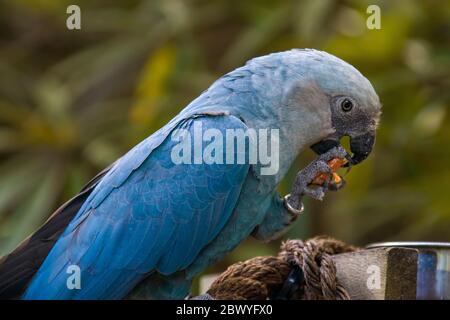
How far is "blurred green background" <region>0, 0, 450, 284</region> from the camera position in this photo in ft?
14.1

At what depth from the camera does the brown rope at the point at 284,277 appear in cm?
219

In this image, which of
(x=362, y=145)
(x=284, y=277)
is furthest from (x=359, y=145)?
(x=284, y=277)

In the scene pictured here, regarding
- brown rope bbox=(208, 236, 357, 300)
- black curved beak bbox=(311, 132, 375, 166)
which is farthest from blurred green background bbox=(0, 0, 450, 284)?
brown rope bbox=(208, 236, 357, 300)

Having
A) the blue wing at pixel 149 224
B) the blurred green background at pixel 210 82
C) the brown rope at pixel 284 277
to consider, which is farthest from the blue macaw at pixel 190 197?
the blurred green background at pixel 210 82

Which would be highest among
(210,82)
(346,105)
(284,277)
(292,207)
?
(210,82)

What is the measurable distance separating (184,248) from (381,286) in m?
0.58

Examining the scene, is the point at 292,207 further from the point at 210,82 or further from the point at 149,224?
the point at 210,82

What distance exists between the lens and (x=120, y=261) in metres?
2.32

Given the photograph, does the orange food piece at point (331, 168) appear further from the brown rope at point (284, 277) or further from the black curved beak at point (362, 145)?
the brown rope at point (284, 277)

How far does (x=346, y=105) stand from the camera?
243 centimetres

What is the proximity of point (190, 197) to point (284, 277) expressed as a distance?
359mm
